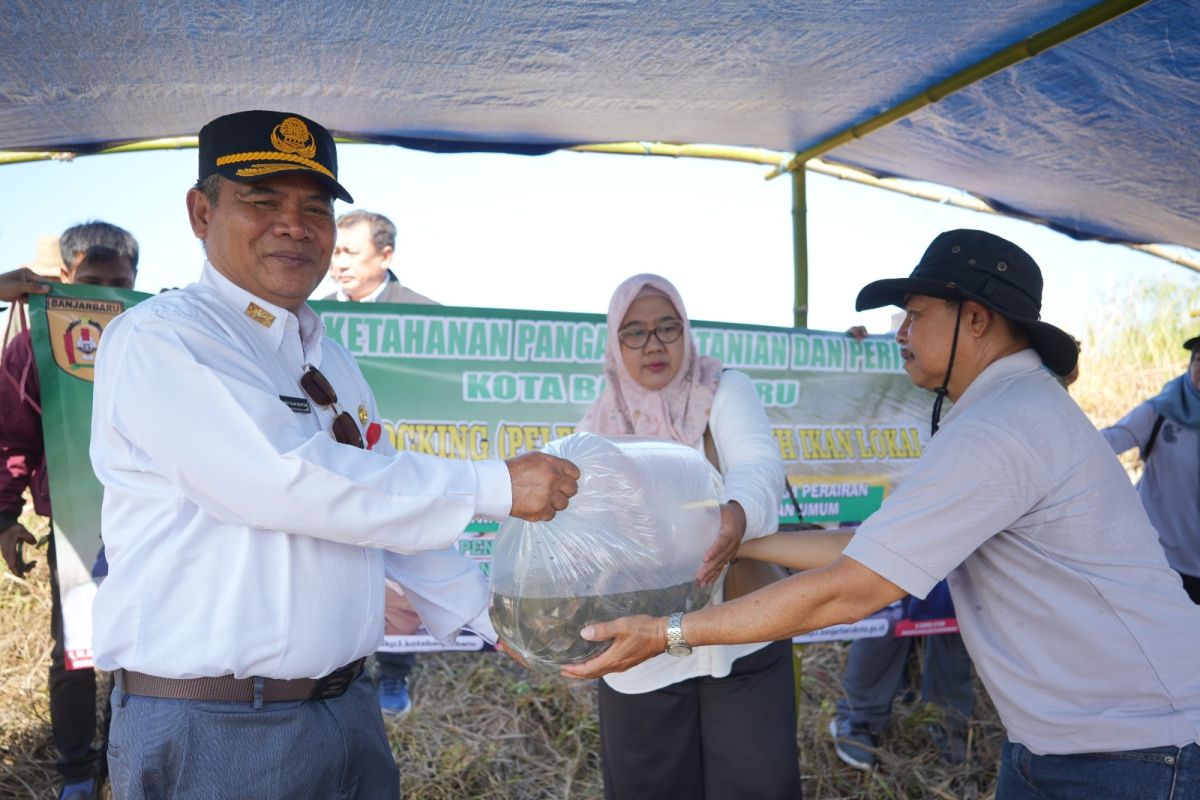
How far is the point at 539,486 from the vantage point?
1650mm

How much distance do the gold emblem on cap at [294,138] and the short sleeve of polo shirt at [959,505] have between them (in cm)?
134

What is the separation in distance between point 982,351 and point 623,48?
4.53ft

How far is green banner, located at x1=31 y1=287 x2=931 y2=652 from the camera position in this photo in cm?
328

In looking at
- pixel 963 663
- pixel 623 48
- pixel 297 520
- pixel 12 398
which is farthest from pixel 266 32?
pixel 963 663

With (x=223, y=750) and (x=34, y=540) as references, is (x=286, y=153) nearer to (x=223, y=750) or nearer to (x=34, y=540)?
(x=223, y=750)

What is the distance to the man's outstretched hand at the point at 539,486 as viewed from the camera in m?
1.65

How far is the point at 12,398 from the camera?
3.24m

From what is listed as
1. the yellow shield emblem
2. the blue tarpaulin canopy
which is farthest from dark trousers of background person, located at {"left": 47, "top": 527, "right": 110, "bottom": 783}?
the blue tarpaulin canopy

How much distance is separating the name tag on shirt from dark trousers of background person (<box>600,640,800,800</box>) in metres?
1.24

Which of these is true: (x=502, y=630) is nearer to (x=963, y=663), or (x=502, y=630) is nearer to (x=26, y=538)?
(x=26, y=538)

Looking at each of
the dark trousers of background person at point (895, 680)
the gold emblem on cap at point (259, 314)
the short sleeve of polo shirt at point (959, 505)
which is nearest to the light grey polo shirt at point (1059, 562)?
the short sleeve of polo shirt at point (959, 505)

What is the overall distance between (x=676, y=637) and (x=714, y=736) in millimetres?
690

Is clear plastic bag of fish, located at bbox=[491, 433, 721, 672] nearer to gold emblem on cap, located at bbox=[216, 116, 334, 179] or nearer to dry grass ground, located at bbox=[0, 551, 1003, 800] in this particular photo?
gold emblem on cap, located at bbox=[216, 116, 334, 179]

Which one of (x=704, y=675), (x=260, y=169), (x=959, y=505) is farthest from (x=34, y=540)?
(x=959, y=505)
